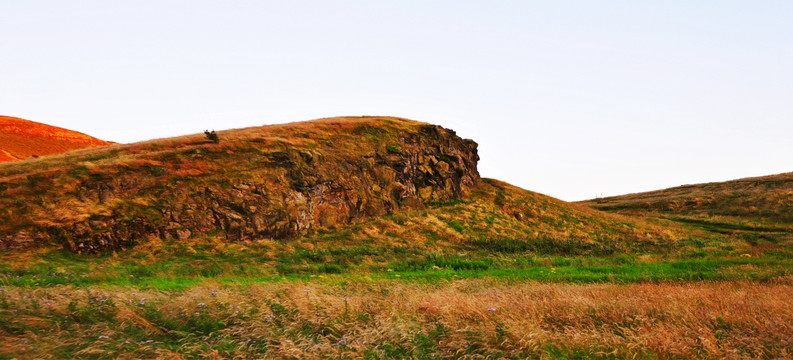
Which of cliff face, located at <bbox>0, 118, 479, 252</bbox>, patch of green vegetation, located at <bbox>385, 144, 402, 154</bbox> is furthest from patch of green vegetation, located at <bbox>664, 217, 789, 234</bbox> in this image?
patch of green vegetation, located at <bbox>385, 144, 402, 154</bbox>

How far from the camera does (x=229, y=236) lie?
81.1ft

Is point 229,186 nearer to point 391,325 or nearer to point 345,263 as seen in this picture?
point 345,263

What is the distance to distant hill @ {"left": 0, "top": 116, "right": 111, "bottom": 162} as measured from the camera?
6669 cm

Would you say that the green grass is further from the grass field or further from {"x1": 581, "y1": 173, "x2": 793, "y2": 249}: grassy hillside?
{"x1": 581, "y1": 173, "x2": 793, "y2": 249}: grassy hillside

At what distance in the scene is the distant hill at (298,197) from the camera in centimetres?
2236

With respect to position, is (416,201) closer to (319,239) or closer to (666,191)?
(319,239)

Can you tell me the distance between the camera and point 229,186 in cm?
2714

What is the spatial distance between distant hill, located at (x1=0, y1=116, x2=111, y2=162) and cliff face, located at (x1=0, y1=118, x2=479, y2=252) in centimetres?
4949

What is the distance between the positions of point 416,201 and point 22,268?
1071 inches

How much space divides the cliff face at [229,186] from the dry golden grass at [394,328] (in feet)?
47.8

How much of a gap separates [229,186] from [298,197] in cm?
454

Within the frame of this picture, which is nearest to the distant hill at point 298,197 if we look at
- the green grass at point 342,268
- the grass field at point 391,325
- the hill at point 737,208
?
the green grass at point 342,268

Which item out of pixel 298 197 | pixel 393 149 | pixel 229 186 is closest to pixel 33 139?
pixel 229 186

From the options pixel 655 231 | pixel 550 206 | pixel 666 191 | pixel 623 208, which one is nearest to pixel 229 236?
pixel 550 206
